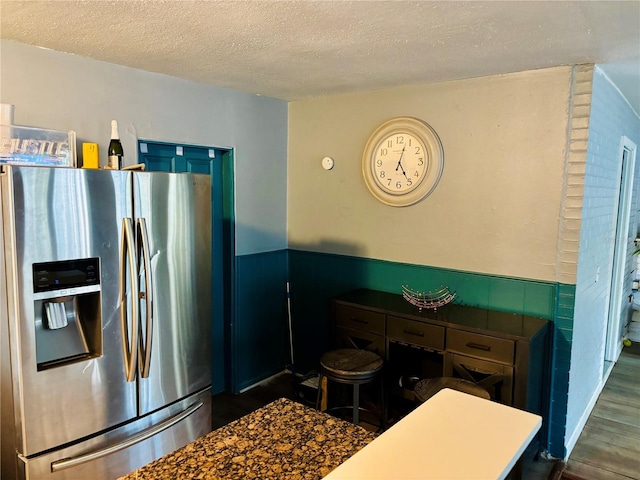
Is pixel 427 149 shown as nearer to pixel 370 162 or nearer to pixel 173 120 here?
pixel 370 162

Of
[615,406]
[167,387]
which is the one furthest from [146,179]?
[615,406]

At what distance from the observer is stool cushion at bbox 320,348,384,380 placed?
2.68m

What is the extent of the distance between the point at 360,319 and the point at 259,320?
1056mm

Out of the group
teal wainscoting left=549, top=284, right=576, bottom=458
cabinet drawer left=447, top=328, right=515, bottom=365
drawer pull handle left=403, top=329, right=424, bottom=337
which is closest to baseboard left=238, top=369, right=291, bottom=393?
drawer pull handle left=403, top=329, right=424, bottom=337

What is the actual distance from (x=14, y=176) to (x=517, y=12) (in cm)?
201

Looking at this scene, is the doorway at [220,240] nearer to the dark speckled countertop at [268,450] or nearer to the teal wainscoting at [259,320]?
the teal wainscoting at [259,320]

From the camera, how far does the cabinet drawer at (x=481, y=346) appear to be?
8.17 ft

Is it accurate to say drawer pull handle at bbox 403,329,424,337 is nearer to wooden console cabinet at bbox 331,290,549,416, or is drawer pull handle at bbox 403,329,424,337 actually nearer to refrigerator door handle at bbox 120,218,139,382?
wooden console cabinet at bbox 331,290,549,416

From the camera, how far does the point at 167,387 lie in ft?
7.93

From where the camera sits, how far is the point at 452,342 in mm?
2676

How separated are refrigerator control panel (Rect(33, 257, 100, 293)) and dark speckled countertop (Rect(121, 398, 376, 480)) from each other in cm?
100

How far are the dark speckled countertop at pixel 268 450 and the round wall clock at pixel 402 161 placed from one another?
6.60ft

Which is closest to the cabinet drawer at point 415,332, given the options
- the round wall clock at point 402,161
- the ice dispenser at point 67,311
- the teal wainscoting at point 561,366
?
the teal wainscoting at point 561,366

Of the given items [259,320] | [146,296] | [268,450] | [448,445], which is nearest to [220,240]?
[259,320]
